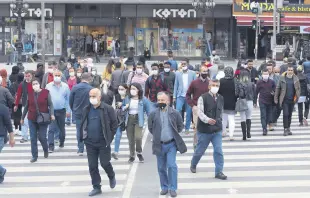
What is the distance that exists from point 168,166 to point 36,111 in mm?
4273

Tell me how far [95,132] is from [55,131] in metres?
5.59

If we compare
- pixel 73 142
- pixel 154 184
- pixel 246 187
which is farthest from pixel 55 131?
pixel 246 187

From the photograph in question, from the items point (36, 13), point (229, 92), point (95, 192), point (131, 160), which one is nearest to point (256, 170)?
point (131, 160)

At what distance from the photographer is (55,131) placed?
16578 millimetres

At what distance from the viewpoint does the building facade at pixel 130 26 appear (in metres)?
47.5

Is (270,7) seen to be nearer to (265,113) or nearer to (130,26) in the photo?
(130,26)

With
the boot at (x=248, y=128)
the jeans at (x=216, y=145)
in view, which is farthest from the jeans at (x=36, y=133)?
the boot at (x=248, y=128)

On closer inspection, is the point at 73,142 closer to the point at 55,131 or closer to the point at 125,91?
the point at 55,131

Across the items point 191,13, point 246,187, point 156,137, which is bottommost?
point 246,187

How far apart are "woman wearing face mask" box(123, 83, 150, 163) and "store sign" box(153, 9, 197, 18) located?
33.4 m

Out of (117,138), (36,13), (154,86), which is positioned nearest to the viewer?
(117,138)

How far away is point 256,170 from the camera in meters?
13.5

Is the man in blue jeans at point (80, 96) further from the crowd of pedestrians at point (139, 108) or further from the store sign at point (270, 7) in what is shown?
the store sign at point (270, 7)

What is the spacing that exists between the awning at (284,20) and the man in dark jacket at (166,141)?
35478mm
